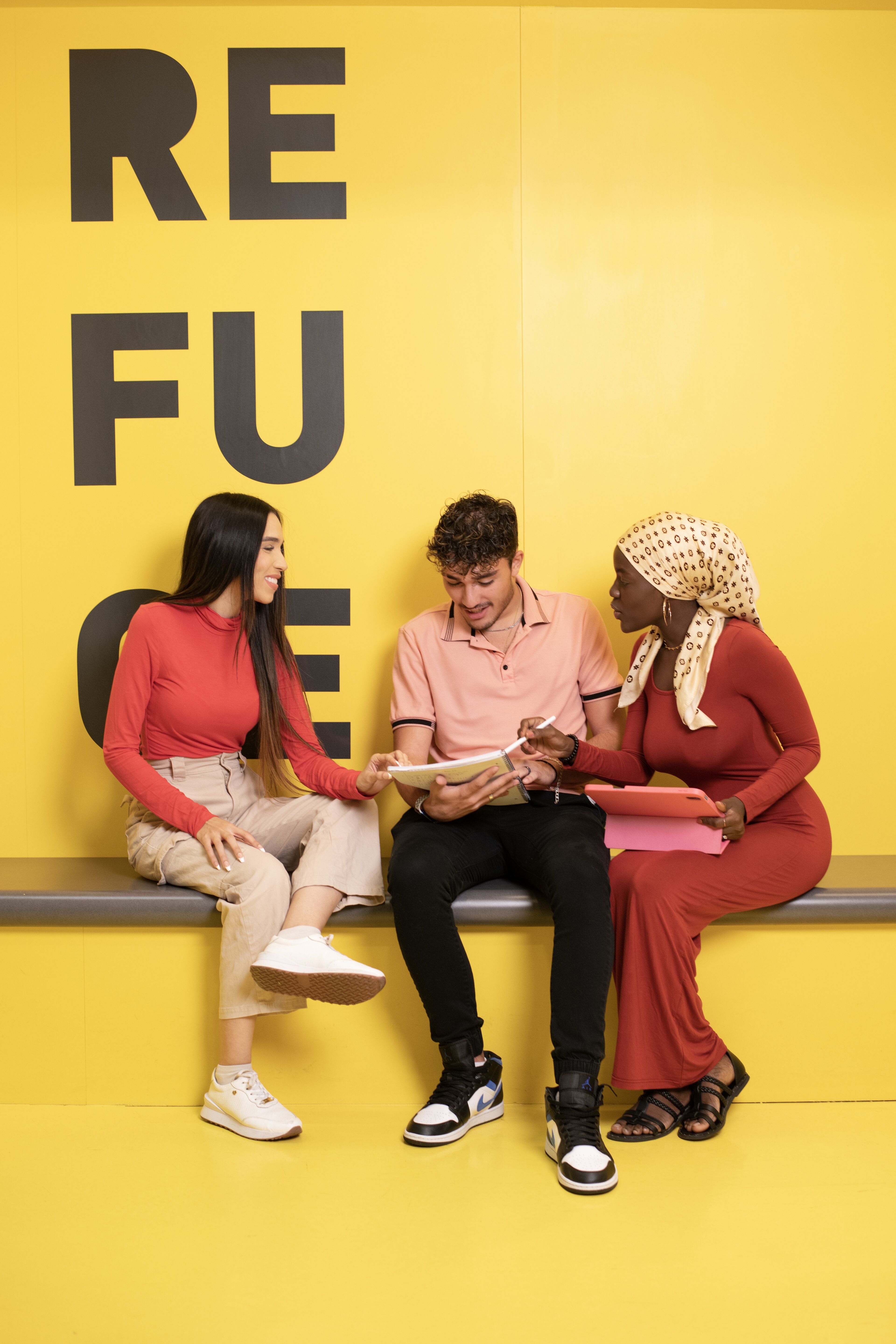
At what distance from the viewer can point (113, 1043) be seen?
241 cm

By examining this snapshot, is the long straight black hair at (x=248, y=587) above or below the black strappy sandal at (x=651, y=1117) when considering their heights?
above

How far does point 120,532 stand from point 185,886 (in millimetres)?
1209

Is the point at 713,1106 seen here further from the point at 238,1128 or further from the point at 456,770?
the point at 238,1128

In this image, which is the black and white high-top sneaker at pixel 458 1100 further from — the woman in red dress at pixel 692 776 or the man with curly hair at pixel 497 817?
the woman in red dress at pixel 692 776

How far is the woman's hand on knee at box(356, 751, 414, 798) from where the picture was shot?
7.97ft

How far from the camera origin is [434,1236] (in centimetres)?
180

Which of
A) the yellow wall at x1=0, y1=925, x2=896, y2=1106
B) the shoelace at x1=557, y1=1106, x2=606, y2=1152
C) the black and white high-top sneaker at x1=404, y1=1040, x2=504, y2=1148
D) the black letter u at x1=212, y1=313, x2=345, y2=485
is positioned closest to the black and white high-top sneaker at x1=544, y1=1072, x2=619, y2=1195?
the shoelace at x1=557, y1=1106, x2=606, y2=1152

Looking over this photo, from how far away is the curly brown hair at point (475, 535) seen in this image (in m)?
2.52

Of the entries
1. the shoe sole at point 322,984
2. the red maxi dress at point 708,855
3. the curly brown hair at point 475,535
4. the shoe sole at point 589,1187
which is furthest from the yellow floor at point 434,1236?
the curly brown hair at point 475,535

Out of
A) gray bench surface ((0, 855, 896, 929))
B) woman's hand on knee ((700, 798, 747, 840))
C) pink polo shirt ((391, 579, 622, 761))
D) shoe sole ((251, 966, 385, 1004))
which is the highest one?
pink polo shirt ((391, 579, 622, 761))

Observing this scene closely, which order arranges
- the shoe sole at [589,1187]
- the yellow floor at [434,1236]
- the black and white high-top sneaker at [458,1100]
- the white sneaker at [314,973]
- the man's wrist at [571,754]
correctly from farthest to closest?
the man's wrist at [571,754] → the black and white high-top sneaker at [458,1100] → the white sneaker at [314,973] → the shoe sole at [589,1187] → the yellow floor at [434,1236]

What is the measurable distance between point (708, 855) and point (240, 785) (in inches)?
49.3

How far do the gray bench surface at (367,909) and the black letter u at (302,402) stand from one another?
1.35 meters

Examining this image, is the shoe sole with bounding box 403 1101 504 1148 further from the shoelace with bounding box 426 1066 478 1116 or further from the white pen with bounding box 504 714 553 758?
the white pen with bounding box 504 714 553 758
